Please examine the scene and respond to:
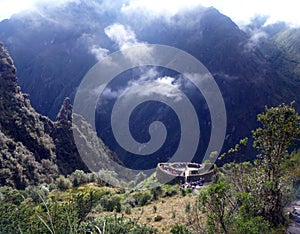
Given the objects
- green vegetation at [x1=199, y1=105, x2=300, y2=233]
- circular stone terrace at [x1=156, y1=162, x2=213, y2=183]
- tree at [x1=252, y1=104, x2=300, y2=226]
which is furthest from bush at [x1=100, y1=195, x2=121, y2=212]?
tree at [x1=252, y1=104, x2=300, y2=226]

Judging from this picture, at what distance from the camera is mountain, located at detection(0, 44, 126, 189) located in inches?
1770

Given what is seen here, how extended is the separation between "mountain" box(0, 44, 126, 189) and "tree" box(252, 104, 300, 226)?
120 ft

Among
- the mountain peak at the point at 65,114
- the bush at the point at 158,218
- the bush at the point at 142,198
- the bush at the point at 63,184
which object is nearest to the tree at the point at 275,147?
the bush at the point at 158,218

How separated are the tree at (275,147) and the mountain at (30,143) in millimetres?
36511

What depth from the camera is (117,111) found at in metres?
122

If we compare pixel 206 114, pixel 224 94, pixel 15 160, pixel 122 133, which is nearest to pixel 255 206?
pixel 15 160

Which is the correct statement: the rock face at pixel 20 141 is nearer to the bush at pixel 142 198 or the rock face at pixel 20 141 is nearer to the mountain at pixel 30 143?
the mountain at pixel 30 143

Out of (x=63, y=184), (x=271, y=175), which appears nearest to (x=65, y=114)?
(x=63, y=184)

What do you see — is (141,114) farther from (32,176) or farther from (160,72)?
(32,176)

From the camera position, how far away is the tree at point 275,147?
11086 millimetres

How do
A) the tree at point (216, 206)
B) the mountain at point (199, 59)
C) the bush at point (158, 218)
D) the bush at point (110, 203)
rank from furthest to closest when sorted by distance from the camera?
the mountain at point (199, 59) → the bush at point (110, 203) → the bush at point (158, 218) → the tree at point (216, 206)

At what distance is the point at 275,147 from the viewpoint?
1154 cm

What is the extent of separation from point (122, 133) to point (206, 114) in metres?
50.2

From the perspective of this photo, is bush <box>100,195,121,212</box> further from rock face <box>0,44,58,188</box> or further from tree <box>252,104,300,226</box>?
rock face <box>0,44,58,188</box>
